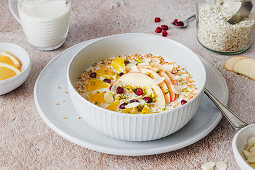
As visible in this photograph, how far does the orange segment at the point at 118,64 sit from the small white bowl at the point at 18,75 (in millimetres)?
371

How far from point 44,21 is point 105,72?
0.47 meters

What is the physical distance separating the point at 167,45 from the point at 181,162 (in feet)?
1.74

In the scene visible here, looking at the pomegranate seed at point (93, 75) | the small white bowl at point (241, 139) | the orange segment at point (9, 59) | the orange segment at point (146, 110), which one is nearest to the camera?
the small white bowl at point (241, 139)

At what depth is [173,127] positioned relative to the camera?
47.6 inches

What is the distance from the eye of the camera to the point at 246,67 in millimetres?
1686

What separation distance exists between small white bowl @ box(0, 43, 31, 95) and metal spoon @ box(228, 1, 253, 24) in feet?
3.17

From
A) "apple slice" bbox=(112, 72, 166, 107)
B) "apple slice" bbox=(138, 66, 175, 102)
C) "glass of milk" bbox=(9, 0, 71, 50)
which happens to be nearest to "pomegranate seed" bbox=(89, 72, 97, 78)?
"apple slice" bbox=(112, 72, 166, 107)

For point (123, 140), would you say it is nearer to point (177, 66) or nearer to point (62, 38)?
point (177, 66)

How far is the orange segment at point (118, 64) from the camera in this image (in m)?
1.51

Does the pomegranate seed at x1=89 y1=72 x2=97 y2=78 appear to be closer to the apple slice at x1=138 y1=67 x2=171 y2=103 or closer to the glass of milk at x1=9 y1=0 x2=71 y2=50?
the apple slice at x1=138 y1=67 x2=171 y2=103

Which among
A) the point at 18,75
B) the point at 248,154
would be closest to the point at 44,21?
the point at 18,75

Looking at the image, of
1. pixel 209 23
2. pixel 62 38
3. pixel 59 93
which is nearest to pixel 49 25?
pixel 62 38

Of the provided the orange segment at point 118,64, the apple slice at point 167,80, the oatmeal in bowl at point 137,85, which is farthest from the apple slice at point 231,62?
the orange segment at point 118,64

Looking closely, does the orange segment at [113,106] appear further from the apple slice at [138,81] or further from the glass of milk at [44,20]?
the glass of milk at [44,20]
